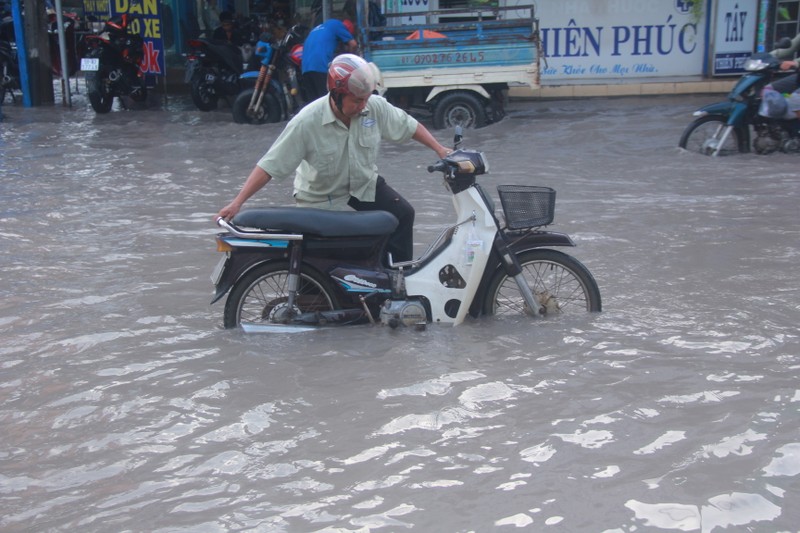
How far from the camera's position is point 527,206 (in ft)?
15.3

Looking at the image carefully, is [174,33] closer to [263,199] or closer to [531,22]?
[531,22]

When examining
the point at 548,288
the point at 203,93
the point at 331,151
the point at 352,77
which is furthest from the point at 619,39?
the point at 352,77

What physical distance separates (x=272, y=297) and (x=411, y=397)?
126 cm

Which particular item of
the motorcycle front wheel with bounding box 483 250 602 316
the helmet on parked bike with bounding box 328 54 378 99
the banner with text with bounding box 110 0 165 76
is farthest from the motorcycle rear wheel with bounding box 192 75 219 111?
the motorcycle front wheel with bounding box 483 250 602 316

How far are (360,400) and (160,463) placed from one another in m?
0.94

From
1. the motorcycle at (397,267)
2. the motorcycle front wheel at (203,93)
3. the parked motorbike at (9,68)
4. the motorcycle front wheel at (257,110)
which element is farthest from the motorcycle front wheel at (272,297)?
the parked motorbike at (9,68)

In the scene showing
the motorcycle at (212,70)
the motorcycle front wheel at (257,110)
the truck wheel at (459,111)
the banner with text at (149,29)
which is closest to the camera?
the truck wheel at (459,111)

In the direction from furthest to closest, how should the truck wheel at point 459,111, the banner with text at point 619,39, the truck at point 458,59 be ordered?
1. the banner with text at point 619,39
2. the truck wheel at point 459,111
3. the truck at point 458,59

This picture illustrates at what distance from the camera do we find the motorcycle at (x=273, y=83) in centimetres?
1218

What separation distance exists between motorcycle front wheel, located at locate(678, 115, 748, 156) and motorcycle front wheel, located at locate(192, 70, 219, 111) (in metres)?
7.52

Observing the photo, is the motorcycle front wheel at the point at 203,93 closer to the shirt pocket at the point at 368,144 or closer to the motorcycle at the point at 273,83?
the motorcycle at the point at 273,83

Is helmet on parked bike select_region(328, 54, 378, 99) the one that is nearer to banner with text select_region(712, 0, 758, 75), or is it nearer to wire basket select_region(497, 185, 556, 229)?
wire basket select_region(497, 185, 556, 229)

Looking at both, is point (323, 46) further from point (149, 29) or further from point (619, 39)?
point (149, 29)

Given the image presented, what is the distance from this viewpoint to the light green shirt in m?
4.62
